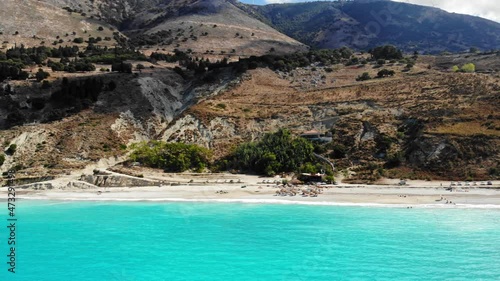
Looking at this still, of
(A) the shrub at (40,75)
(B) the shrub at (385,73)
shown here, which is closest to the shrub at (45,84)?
(A) the shrub at (40,75)

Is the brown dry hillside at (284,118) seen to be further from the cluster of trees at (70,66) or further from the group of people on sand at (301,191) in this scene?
the group of people on sand at (301,191)

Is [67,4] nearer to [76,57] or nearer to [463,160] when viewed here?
[76,57]

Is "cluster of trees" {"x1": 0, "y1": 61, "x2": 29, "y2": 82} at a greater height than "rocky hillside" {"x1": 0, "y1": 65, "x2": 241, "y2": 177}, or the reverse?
"cluster of trees" {"x1": 0, "y1": 61, "x2": 29, "y2": 82}

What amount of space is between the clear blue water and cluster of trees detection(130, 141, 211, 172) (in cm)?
1387

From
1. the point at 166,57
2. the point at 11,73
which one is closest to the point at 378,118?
the point at 11,73

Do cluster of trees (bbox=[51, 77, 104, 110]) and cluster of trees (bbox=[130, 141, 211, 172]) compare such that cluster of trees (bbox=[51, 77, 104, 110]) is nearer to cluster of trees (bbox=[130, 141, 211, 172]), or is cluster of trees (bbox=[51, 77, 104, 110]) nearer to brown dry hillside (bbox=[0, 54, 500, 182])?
brown dry hillside (bbox=[0, 54, 500, 182])

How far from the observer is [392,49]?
314 ft

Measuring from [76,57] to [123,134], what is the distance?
4088 centimetres

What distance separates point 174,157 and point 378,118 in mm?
26996

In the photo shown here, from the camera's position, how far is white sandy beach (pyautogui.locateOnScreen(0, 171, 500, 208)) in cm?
3272

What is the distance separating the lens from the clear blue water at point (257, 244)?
19.6m

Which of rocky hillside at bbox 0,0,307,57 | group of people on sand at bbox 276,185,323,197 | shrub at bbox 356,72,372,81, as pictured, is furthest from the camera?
rocky hillside at bbox 0,0,307,57

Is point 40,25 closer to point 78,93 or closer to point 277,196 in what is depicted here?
point 78,93

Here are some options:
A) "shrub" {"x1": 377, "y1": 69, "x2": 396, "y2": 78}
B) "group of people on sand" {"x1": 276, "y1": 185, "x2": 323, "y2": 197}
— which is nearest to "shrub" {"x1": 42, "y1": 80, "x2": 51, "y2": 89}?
"group of people on sand" {"x1": 276, "y1": 185, "x2": 323, "y2": 197}
